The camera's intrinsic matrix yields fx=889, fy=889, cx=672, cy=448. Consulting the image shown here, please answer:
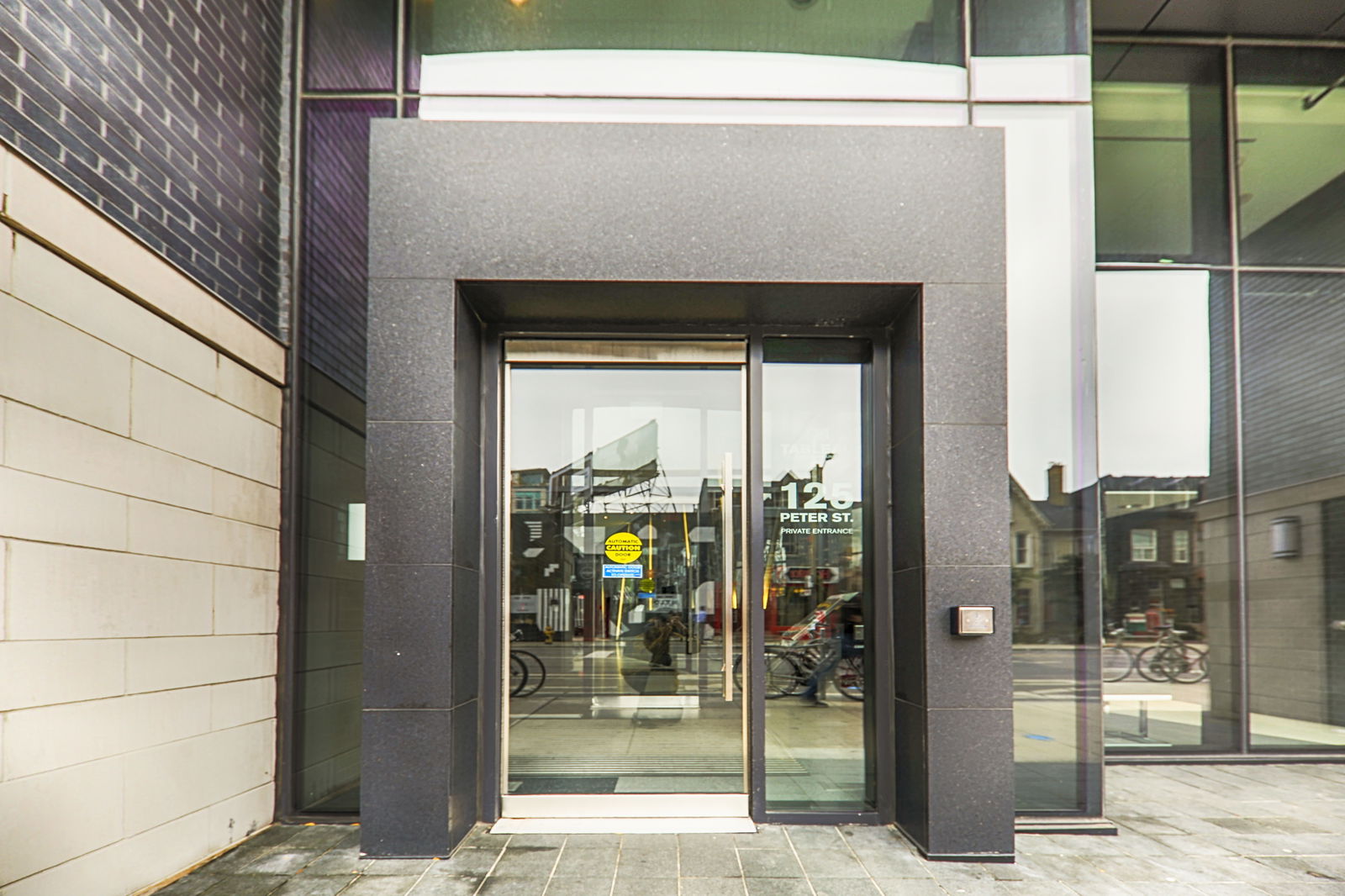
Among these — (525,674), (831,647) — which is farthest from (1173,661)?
(525,674)

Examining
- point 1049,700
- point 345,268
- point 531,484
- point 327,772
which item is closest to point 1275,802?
point 1049,700

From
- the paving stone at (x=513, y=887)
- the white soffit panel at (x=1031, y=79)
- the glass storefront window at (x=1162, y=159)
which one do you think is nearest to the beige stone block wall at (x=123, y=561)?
the paving stone at (x=513, y=887)

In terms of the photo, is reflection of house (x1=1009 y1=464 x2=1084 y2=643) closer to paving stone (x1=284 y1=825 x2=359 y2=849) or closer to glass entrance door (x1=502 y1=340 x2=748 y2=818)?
glass entrance door (x1=502 y1=340 x2=748 y2=818)

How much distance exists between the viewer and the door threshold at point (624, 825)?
5125mm

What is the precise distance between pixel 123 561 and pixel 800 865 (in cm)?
359

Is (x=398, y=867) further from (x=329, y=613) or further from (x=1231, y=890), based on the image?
(x=1231, y=890)

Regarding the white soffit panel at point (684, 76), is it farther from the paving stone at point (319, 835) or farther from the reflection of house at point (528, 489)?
the paving stone at point (319, 835)

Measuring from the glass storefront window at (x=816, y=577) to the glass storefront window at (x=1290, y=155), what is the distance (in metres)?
4.54

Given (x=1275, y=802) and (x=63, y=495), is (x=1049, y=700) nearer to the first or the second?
(x=1275, y=802)

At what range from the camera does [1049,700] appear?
5418 mm

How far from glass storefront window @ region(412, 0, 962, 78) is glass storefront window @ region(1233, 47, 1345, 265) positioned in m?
3.57

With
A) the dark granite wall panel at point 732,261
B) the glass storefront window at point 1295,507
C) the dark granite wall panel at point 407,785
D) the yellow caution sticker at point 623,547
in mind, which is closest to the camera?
the dark granite wall panel at point 407,785

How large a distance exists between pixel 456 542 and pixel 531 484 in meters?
0.81

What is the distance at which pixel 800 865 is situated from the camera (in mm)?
4582
